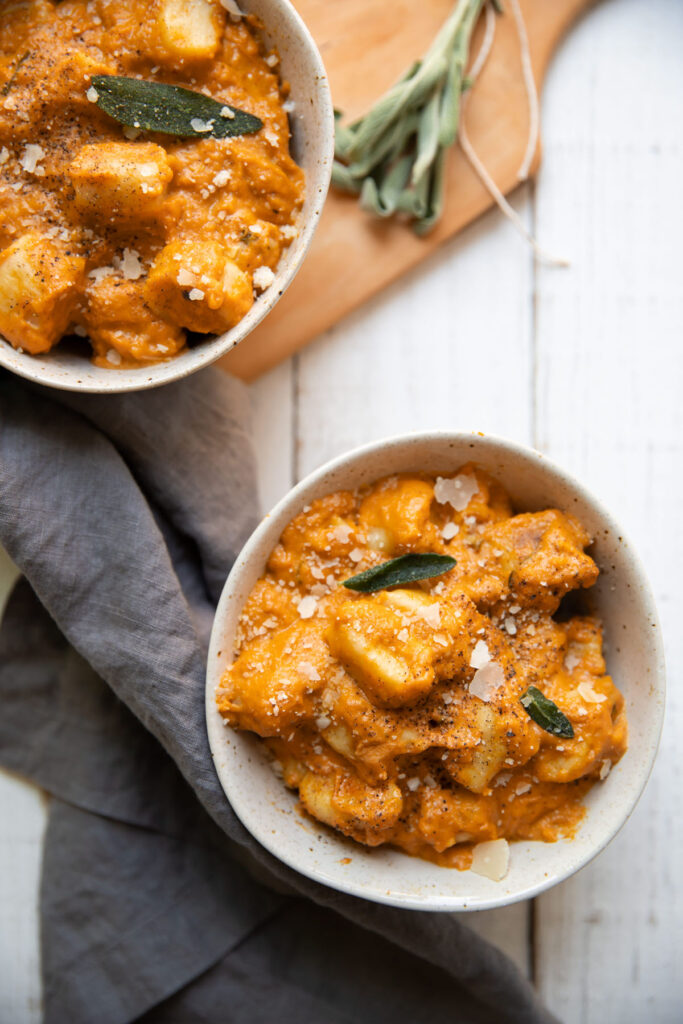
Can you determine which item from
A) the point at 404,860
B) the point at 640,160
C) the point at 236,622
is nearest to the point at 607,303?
the point at 640,160

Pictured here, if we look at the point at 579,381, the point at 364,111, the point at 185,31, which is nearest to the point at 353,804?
the point at 579,381

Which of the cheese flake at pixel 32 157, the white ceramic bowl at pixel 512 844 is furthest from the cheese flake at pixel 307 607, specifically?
the cheese flake at pixel 32 157

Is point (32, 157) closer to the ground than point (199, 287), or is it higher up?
higher up

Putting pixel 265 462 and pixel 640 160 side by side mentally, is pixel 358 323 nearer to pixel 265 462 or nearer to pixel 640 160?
pixel 265 462

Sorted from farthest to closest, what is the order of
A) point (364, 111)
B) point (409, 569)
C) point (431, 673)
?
point (364, 111)
point (409, 569)
point (431, 673)

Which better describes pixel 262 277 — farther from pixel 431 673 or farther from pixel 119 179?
pixel 431 673
